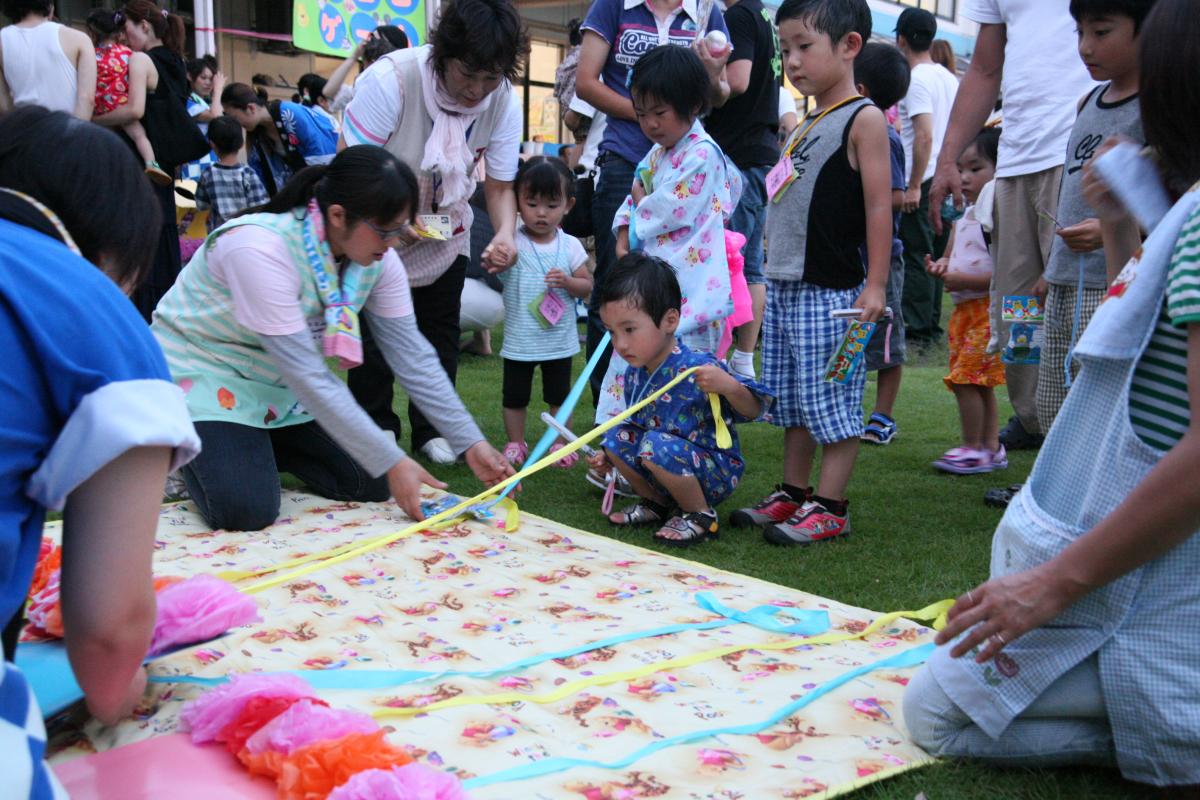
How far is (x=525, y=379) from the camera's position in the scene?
4.24 m

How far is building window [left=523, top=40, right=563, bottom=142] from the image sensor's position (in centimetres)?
1439

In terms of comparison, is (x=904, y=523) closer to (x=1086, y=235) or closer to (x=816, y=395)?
(x=816, y=395)

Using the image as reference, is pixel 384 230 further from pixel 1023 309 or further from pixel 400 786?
pixel 1023 309

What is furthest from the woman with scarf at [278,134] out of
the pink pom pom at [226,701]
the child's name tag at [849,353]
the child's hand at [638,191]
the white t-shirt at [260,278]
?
the pink pom pom at [226,701]

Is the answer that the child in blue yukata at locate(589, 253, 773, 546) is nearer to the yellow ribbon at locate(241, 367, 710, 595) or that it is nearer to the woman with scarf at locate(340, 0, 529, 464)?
the yellow ribbon at locate(241, 367, 710, 595)

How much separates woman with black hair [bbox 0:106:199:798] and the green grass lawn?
3.76 feet

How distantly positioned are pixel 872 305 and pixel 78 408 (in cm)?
226

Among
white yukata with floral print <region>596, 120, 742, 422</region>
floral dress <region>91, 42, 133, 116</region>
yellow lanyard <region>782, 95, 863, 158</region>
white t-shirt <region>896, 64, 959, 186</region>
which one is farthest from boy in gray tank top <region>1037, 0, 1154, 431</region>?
floral dress <region>91, 42, 133, 116</region>

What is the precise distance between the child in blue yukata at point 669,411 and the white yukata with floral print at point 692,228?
252 millimetres

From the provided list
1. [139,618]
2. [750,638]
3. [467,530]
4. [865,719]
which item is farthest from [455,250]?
[139,618]

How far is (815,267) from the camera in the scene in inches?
123

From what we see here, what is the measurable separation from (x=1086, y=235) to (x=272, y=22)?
1052 centimetres

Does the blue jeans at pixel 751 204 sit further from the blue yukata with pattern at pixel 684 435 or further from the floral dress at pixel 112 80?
the floral dress at pixel 112 80

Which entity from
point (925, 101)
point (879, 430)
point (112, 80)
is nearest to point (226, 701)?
point (879, 430)
